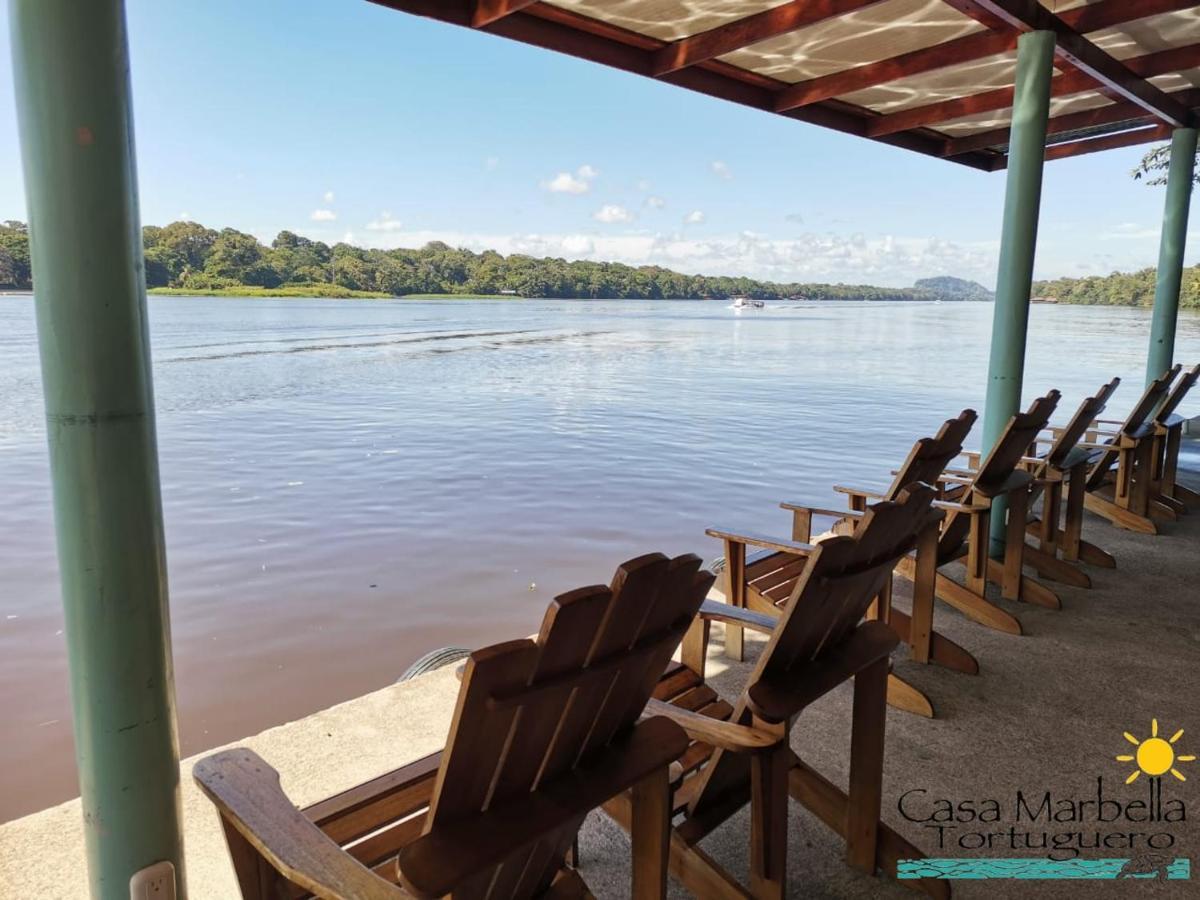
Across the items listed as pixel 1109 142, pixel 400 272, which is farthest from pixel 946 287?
pixel 1109 142

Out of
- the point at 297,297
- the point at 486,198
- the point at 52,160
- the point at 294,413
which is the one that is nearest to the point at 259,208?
the point at 297,297

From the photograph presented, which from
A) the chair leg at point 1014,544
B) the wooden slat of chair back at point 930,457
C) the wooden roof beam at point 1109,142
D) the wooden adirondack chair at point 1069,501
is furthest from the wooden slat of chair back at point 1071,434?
the wooden roof beam at point 1109,142

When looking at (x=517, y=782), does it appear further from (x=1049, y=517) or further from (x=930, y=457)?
(x=1049, y=517)

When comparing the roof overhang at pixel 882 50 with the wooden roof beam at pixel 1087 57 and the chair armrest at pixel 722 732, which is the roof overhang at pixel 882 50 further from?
the chair armrest at pixel 722 732

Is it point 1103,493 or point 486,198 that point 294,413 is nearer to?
point 1103,493

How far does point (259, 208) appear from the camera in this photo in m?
61.0

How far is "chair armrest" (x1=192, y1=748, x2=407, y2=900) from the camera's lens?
4.00 feet

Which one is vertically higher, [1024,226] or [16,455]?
[1024,226]

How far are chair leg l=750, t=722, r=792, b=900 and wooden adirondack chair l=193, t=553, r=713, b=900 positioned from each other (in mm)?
338

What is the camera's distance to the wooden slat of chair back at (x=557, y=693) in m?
1.20

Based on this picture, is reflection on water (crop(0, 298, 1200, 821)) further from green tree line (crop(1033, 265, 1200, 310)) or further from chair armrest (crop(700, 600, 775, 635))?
chair armrest (crop(700, 600, 775, 635))

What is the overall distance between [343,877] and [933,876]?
163 cm

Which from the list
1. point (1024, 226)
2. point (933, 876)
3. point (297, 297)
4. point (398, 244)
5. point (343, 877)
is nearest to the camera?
point (343, 877)

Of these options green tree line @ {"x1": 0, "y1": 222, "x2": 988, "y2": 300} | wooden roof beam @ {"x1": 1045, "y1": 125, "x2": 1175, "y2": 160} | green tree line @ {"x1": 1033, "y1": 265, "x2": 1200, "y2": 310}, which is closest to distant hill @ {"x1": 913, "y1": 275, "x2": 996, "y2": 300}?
green tree line @ {"x1": 0, "y1": 222, "x2": 988, "y2": 300}
